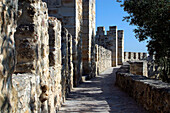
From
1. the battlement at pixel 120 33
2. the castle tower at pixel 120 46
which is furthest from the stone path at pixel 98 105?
the battlement at pixel 120 33

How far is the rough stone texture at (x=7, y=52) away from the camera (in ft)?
5.62

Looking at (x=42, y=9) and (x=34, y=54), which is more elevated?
(x=42, y=9)

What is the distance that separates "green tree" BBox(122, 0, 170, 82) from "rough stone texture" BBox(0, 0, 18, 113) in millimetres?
7368

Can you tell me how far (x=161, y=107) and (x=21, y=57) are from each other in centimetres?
259

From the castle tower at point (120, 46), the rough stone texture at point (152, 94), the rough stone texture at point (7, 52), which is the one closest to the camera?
the rough stone texture at point (7, 52)

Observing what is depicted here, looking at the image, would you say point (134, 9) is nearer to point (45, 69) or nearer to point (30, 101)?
point (45, 69)

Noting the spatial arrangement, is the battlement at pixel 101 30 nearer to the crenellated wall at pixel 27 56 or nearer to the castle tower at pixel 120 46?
the castle tower at pixel 120 46

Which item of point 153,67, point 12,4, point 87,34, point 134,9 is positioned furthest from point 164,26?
point 153,67

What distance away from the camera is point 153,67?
16.7 m

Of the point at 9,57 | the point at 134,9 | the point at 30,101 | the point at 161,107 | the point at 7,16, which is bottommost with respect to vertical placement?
the point at 161,107

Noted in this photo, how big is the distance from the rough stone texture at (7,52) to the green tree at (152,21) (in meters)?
7.37

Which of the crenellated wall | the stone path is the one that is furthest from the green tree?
the crenellated wall

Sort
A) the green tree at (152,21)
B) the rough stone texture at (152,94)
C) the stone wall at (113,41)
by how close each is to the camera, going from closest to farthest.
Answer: the rough stone texture at (152,94)
the green tree at (152,21)
the stone wall at (113,41)

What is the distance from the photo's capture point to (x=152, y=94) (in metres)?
4.84
